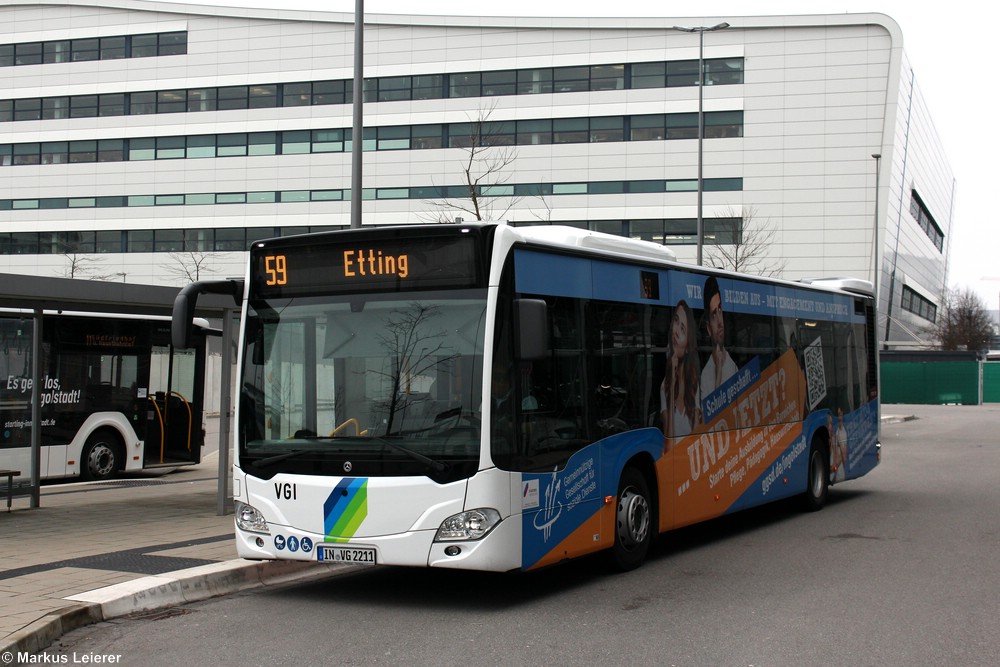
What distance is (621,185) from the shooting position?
2299 inches

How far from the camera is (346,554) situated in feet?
26.8

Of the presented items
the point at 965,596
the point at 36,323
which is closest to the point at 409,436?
the point at 965,596

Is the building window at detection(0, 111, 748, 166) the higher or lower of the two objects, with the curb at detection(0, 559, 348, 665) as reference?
higher

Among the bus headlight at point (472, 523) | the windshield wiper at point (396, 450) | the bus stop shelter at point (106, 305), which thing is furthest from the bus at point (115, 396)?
the bus headlight at point (472, 523)

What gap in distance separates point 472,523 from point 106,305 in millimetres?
7051

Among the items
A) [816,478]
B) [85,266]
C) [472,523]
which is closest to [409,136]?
[85,266]

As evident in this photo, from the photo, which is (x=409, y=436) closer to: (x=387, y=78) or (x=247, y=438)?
(x=247, y=438)

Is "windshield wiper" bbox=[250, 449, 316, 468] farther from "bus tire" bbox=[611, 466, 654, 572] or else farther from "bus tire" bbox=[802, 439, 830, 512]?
"bus tire" bbox=[802, 439, 830, 512]

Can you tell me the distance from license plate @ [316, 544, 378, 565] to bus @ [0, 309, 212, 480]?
9377 mm

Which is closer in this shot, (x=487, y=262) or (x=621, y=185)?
(x=487, y=262)

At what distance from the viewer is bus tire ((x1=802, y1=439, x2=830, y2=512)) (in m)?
14.2

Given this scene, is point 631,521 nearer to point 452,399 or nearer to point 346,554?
point 452,399

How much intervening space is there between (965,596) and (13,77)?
67.2 meters

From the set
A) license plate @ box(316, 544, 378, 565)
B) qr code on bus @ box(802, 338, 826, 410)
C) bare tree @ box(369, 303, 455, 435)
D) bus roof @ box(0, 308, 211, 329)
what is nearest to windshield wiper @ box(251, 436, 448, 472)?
bare tree @ box(369, 303, 455, 435)
